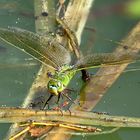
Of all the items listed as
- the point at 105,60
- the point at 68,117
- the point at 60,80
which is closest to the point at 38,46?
the point at 60,80

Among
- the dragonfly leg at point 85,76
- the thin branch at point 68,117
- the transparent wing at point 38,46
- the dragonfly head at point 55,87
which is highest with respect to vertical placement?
the transparent wing at point 38,46

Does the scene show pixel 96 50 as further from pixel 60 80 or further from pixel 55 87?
pixel 55 87

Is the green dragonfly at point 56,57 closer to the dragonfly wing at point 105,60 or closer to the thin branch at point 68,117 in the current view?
the dragonfly wing at point 105,60

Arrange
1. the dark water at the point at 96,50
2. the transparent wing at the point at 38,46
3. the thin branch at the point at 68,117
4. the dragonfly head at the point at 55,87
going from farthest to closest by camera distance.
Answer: the transparent wing at the point at 38,46 → the dark water at the point at 96,50 → the dragonfly head at the point at 55,87 → the thin branch at the point at 68,117

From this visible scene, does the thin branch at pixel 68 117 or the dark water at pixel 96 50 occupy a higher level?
the dark water at pixel 96 50

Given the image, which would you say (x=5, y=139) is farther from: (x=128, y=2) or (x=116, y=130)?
(x=128, y=2)

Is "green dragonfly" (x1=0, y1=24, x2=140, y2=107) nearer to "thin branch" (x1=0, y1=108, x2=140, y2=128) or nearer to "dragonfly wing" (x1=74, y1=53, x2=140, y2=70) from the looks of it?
"dragonfly wing" (x1=74, y1=53, x2=140, y2=70)

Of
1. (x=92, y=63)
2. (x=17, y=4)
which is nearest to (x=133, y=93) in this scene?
(x=92, y=63)

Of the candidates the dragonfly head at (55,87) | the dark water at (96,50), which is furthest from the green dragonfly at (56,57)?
the dark water at (96,50)
